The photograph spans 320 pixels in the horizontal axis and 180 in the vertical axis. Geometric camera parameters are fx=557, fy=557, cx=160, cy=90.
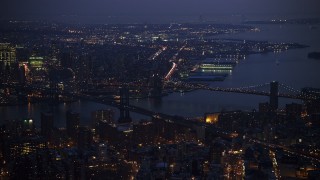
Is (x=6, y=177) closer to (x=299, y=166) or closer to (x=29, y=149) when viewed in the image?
(x=29, y=149)

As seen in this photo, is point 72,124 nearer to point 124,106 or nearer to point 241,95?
point 124,106

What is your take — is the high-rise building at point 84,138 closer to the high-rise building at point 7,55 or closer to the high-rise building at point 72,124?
the high-rise building at point 72,124

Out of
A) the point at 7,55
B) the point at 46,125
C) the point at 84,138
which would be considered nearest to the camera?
the point at 84,138

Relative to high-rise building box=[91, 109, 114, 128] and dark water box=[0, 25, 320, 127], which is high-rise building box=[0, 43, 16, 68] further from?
high-rise building box=[91, 109, 114, 128]

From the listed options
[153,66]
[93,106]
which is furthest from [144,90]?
[153,66]

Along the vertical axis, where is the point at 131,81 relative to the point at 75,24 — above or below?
below

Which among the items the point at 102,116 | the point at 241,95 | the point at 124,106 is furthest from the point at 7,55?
the point at 241,95

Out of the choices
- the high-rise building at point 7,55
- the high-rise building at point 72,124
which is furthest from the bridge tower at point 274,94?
the high-rise building at point 7,55
